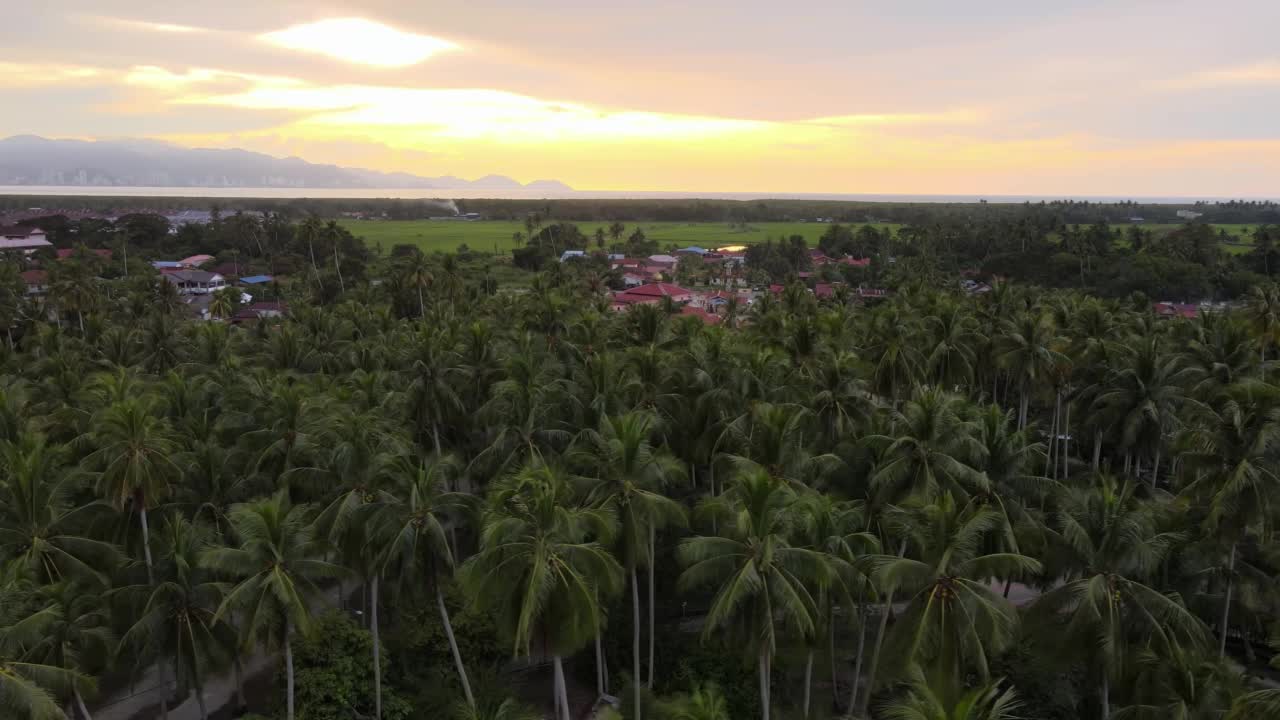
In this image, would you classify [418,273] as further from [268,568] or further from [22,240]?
[22,240]

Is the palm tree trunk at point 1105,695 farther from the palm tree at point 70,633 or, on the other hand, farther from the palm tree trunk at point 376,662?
the palm tree at point 70,633

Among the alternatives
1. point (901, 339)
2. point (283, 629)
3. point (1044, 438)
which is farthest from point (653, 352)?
point (1044, 438)

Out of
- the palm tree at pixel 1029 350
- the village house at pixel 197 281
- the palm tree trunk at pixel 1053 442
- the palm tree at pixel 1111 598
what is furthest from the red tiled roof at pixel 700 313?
the village house at pixel 197 281

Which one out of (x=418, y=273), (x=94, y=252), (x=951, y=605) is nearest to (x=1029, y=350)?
(x=951, y=605)

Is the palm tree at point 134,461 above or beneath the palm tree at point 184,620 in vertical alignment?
above

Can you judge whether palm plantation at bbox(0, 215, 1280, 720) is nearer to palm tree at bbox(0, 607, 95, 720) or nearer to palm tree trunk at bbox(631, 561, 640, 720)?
palm tree at bbox(0, 607, 95, 720)

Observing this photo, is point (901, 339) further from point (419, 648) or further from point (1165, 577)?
point (419, 648)
